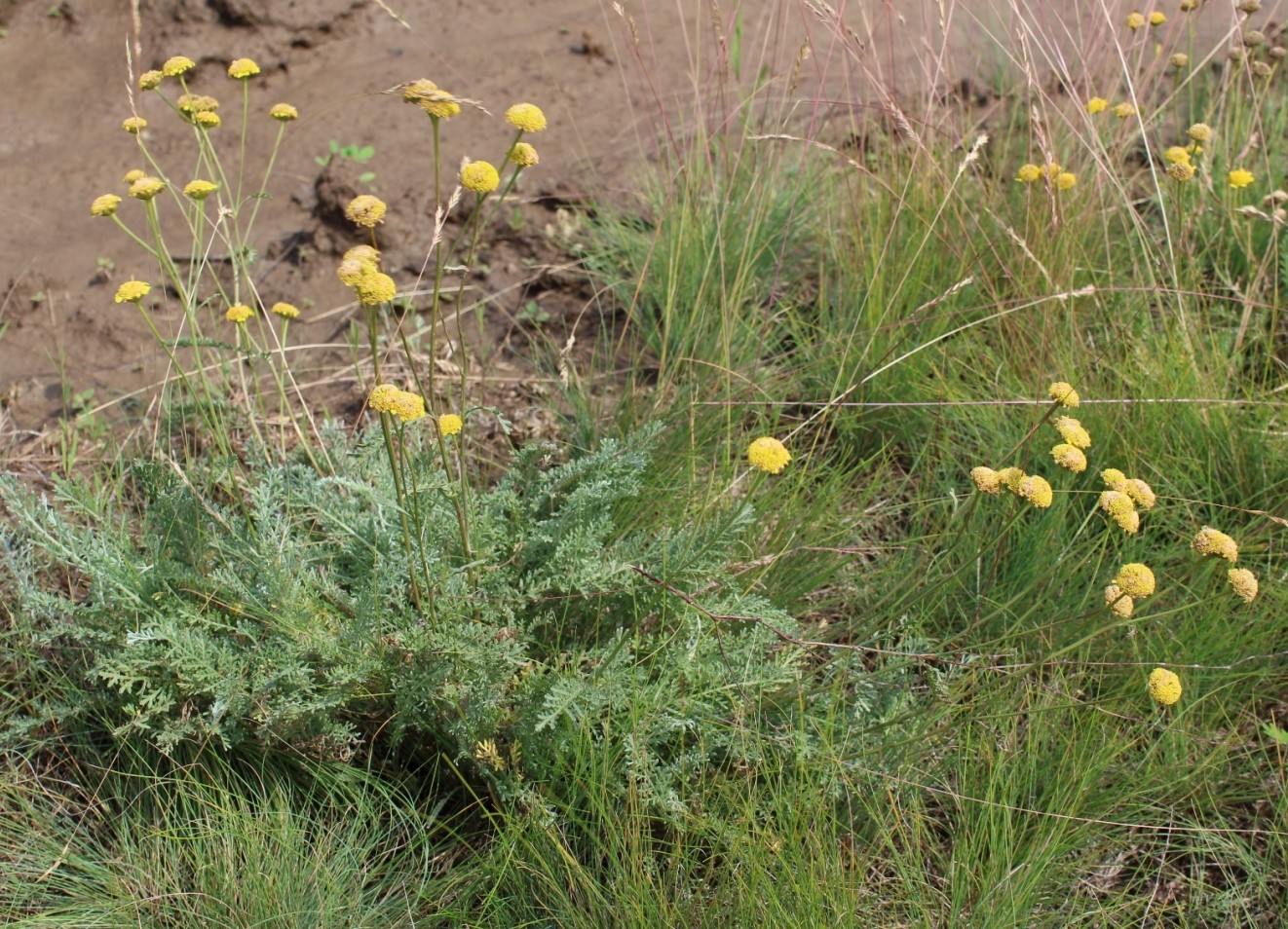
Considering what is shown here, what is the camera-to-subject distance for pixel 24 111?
3.95m

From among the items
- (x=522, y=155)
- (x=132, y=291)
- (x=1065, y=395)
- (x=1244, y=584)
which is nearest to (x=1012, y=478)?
(x=1065, y=395)

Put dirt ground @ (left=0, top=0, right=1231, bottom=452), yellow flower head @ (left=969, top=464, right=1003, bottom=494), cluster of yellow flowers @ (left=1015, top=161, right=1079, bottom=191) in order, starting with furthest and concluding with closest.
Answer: dirt ground @ (left=0, top=0, right=1231, bottom=452) → cluster of yellow flowers @ (left=1015, top=161, right=1079, bottom=191) → yellow flower head @ (left=969, top=464, right=1003, bottom=494)

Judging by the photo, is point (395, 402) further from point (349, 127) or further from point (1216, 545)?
point (349, 127)

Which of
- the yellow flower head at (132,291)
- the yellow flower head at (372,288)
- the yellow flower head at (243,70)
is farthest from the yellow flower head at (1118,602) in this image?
the yellow flower head at (243,70)

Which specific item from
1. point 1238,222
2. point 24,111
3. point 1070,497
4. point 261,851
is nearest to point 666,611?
point 261,851

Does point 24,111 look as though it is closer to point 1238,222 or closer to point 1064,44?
point 1064,44

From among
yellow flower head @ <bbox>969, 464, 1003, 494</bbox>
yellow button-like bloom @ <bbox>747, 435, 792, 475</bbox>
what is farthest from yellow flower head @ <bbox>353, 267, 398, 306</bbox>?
yellow flower head @ <bbox>969, 464, 1003, 494</bbox>

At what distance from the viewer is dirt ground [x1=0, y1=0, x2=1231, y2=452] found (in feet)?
9.92

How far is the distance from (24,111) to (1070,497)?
3.75 meters

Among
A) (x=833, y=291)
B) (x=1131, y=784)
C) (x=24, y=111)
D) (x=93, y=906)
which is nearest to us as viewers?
(x=93, y=906)

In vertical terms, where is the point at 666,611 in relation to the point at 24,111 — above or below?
below

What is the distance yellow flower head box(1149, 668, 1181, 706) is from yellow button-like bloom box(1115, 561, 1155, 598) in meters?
0.14

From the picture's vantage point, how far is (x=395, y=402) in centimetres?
148

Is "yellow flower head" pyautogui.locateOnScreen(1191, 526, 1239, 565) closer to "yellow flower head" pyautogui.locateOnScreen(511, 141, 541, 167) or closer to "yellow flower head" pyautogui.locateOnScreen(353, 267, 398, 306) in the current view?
"yellow flower head" pyautogui.locateOnScreen(511, 141, 541, 167)
